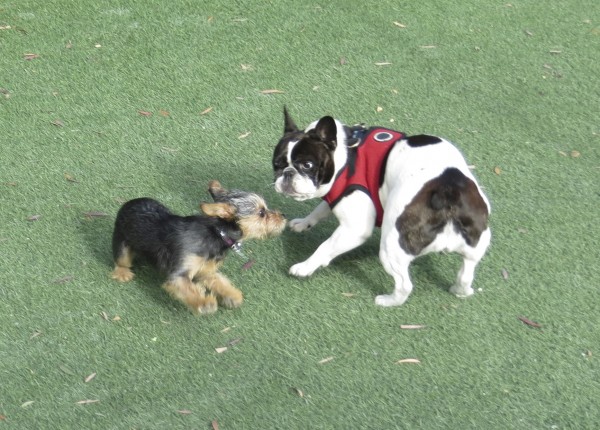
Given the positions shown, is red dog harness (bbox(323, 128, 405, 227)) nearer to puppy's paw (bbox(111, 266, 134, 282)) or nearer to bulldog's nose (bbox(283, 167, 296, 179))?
bulldog's nose (bbox(283, 167, 296, 179))

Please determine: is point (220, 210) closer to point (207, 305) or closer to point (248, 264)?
point (207, 305)

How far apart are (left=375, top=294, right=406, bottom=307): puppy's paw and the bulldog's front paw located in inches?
19.4

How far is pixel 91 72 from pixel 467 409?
4998 millimetres

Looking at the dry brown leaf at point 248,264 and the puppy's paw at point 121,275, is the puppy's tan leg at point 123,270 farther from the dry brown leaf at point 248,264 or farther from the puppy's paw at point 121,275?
the dry brown leaf at point 248,264

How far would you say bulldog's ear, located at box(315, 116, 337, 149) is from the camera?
19.0ft

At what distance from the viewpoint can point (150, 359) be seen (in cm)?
545

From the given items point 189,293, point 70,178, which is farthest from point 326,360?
point 70,178

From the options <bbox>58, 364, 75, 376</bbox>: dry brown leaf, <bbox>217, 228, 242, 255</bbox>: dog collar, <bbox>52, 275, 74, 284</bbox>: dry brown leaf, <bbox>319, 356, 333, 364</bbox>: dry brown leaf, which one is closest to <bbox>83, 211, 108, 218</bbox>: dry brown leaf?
<bbox>52, 275, 74, 284</bbox>: dry brown leaf

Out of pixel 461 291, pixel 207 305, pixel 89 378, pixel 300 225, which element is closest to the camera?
pixel 89 378

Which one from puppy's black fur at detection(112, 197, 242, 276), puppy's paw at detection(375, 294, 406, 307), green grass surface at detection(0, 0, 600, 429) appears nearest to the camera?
green grass surface at detection(0, 0, 600, 429)

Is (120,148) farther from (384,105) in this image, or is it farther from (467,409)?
(467,409)

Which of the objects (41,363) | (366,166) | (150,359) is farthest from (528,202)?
(41,363)

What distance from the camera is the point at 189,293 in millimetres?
5504

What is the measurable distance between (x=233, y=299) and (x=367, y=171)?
127 centimetres
